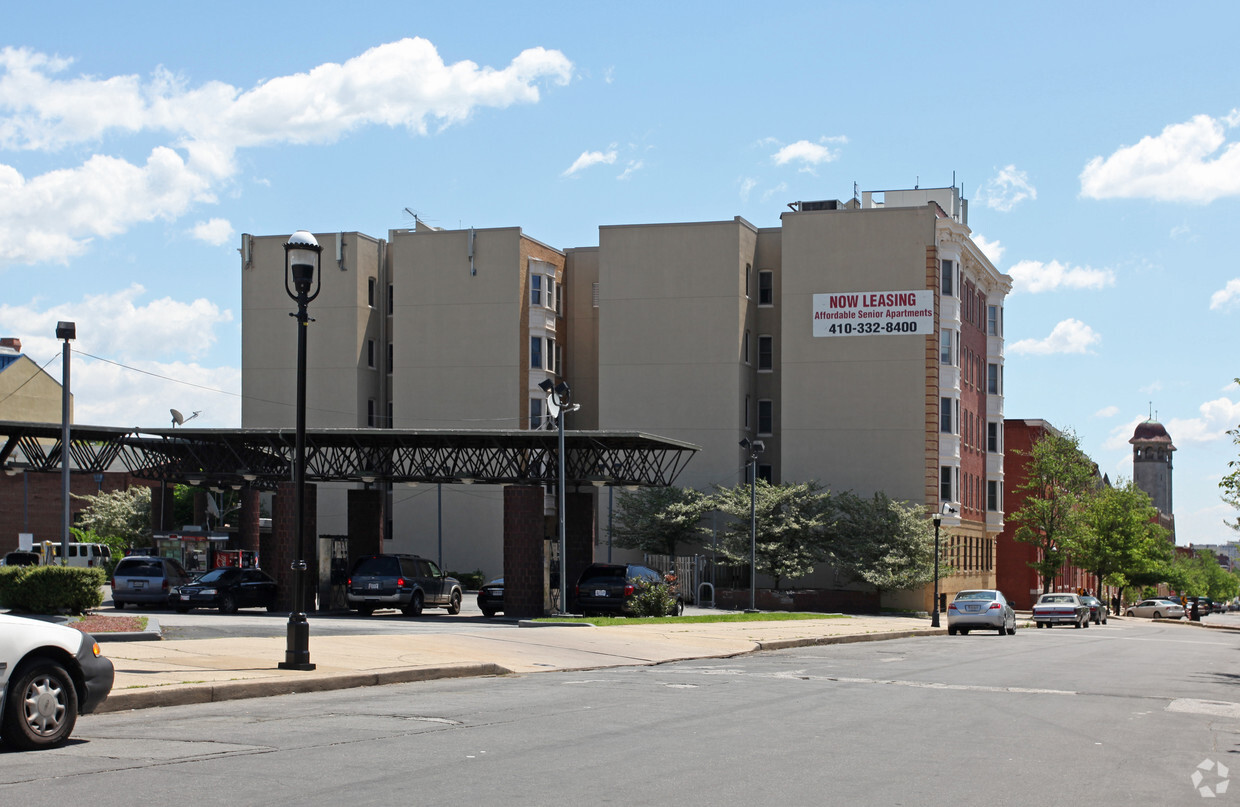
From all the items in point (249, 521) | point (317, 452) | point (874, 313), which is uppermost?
point (874, 313)

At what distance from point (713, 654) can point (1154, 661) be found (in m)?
9.68

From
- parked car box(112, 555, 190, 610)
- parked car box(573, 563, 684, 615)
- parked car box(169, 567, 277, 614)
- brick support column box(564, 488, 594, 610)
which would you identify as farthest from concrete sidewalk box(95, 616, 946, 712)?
parked car box(112, 555, 190, 610)

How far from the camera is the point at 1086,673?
21922 millimetres

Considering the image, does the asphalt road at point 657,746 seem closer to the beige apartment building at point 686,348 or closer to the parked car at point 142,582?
the parked car at point 142,582

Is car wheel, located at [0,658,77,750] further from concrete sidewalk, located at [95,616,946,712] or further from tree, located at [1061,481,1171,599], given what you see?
tree, located at [1061,481,1171,599]

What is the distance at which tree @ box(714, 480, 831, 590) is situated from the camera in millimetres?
59062

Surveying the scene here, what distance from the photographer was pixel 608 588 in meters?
A: 35.8

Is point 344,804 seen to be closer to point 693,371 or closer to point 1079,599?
point 1079,599

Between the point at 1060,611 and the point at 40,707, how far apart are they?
4898 cm

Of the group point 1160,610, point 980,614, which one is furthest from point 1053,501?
point 980,614

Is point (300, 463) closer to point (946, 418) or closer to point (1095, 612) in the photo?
point (1095, 612)

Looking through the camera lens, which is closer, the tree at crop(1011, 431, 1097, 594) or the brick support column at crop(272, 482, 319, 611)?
the brick support column at crop(272, 482, 319, 611)

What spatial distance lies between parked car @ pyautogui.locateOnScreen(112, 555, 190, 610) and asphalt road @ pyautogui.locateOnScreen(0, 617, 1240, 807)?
24.0 meters

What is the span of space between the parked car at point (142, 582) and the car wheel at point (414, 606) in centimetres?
743
